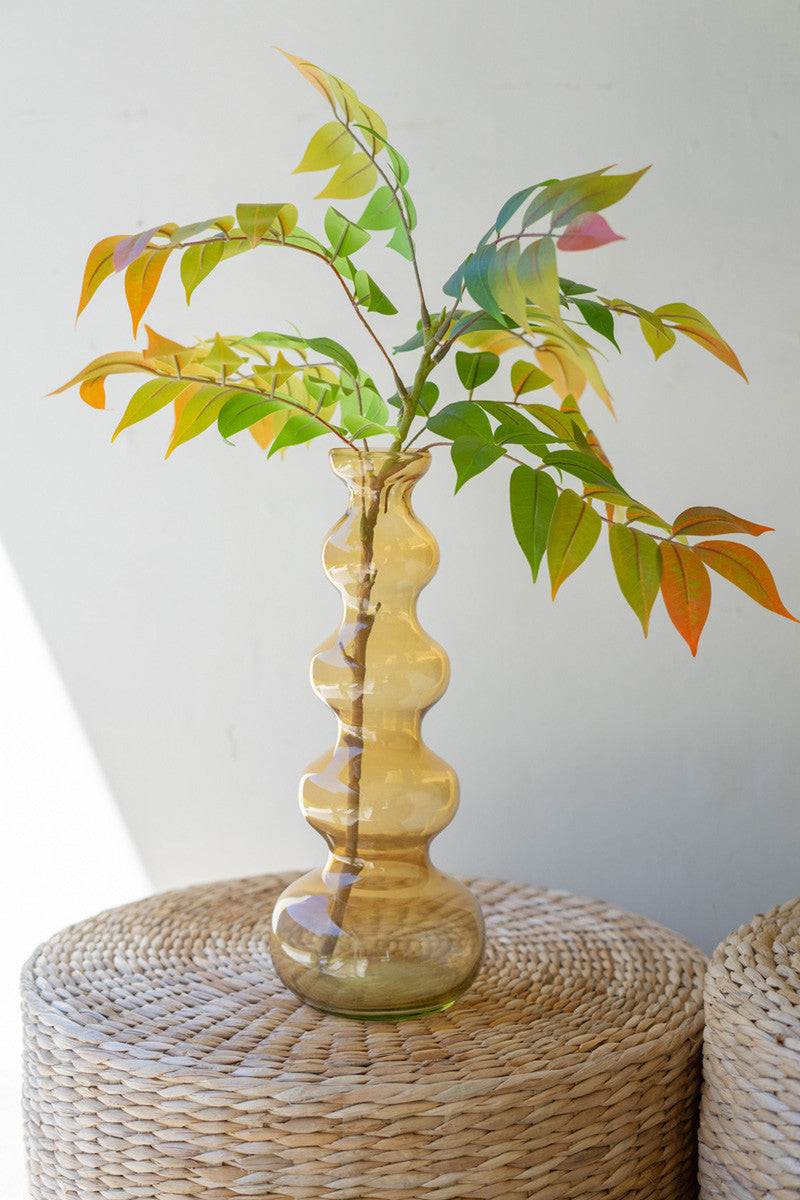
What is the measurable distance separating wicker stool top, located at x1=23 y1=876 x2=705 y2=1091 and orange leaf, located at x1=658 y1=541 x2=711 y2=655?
31 centimetres

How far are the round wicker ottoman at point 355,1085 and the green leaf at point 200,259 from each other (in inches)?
21.1

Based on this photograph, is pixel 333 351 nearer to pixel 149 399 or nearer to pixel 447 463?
pixel 149 399

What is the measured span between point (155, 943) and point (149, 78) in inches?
38.7

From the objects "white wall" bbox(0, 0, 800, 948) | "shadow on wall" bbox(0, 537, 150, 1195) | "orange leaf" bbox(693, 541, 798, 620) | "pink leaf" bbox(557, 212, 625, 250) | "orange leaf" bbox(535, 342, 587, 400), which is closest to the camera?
"pink leaf" bbox(557, 212, 625, 250)

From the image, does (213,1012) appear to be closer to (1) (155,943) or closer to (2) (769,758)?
(1) (155,943)

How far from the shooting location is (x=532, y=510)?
72cm

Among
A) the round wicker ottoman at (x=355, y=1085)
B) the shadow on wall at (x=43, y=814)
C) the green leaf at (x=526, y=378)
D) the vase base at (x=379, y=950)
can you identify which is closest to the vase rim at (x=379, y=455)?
the green leaf at (x=526, y=378)

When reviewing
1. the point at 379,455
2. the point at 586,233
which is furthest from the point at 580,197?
the point at 379,455

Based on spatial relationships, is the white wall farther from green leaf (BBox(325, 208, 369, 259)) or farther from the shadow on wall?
green leaf (BBox(325, 208, 369, 259))

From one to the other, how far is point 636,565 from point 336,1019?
1.38ft

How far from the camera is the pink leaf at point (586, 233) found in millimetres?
626

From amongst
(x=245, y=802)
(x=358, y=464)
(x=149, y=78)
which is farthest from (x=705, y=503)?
(x=149, y=78)

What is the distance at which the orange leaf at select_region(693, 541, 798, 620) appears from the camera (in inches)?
28.7

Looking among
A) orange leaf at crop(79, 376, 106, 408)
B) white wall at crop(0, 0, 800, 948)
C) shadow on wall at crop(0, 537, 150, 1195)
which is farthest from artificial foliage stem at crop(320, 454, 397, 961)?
shadow on wall at crop(0, 537, 150, 1195)
